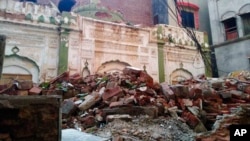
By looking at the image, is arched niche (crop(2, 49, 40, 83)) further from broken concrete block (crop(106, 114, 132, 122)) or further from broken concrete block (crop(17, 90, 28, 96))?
broken concrete block (crop(106, 114, 132, 122))

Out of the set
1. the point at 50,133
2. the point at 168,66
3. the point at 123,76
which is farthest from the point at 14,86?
the point at 168,66

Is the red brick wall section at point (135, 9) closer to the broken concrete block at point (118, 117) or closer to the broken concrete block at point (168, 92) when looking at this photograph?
the broken concrete block at point (168, 92)

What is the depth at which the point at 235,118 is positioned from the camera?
378 cm

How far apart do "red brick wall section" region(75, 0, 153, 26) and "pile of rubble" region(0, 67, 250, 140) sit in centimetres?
731

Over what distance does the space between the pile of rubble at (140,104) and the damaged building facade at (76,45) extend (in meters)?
2.40

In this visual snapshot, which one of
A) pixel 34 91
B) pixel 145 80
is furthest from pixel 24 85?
pixel 145 80

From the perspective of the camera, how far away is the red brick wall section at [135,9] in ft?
43.9

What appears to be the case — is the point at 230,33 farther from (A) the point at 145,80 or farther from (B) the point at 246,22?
(A) the point at 145,80

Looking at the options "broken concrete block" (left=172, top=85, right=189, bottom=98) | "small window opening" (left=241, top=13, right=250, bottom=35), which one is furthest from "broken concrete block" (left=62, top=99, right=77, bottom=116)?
"small window opening" (left=241, top=13, right=250, bottom=35)

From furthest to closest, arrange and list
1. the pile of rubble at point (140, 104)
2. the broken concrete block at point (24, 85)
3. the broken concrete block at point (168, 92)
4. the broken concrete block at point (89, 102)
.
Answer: the broken concrete block at point (24, 85) → the broken concrete block at point (168, 92) → the broken concrete block at point (89, 102) → the pile of rubble at point (140, 104)

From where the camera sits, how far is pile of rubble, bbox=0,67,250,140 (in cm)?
396

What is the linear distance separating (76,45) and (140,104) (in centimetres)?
540

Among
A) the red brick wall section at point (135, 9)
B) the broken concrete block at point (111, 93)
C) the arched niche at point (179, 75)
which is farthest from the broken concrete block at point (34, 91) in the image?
the red brick wall section at point (135, 9)

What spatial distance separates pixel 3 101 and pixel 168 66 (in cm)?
981
